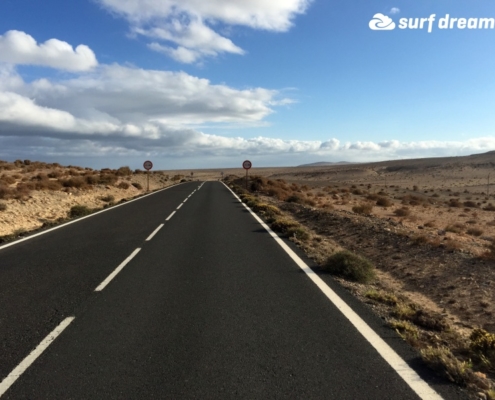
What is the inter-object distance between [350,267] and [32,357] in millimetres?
5918

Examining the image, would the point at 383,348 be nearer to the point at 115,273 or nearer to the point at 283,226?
the point at 115,273

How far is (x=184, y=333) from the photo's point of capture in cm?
547

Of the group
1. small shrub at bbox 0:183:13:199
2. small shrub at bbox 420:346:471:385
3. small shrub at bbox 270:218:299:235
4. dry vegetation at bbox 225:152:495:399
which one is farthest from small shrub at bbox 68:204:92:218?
small shrub at bbox 420:346:471:385

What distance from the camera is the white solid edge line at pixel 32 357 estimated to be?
4.21 meters

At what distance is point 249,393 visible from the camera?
3.98 m

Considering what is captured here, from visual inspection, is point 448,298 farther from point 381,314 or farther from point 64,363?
point 64,363

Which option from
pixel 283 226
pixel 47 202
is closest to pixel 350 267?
pixel 283 226

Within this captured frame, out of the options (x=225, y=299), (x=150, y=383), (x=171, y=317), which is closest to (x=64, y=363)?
(x=150, y=383)

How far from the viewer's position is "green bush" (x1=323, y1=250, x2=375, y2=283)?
867 cm

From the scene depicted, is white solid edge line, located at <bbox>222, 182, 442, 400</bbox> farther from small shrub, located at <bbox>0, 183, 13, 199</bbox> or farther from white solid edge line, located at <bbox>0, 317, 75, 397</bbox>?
small shrub, located at <bbox>0, 183, 13, 199</bbox>

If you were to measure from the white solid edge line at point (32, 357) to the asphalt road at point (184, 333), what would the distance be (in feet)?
0.07

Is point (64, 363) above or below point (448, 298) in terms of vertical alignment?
above

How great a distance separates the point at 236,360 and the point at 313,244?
8.22 meters

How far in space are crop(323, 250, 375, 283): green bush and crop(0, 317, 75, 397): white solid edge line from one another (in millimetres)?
5066
